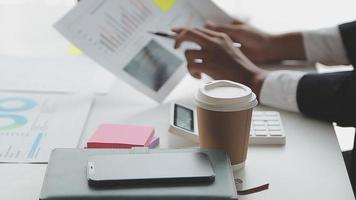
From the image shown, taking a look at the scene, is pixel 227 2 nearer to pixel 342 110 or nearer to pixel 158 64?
pixel 158 64

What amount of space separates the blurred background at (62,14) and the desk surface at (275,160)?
0.26m

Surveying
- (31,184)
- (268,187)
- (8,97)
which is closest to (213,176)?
(268,187)

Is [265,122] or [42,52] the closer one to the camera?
[265,122]

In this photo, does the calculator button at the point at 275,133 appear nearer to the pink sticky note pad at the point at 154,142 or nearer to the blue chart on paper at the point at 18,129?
the pink sticky note pad at the point at 154,142

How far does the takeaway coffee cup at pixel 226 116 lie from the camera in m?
0.77

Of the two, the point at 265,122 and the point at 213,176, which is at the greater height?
the point at 265,122

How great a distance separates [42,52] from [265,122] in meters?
0.59

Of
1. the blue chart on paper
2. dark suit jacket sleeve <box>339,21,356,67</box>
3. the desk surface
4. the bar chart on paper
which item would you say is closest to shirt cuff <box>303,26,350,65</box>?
dark suit jacket sleeve <box>339,21,356,67</box>

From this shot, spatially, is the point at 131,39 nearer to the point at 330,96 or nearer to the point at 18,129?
the point at 18,129

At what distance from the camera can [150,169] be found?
73cm

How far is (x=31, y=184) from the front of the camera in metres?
0.80

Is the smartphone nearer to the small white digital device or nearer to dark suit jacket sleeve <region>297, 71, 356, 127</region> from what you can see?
the small white digital device

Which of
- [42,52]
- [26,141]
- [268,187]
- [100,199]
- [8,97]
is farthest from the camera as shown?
[42,52]

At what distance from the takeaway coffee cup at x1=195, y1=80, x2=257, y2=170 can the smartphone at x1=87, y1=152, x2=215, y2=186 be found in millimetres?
43
